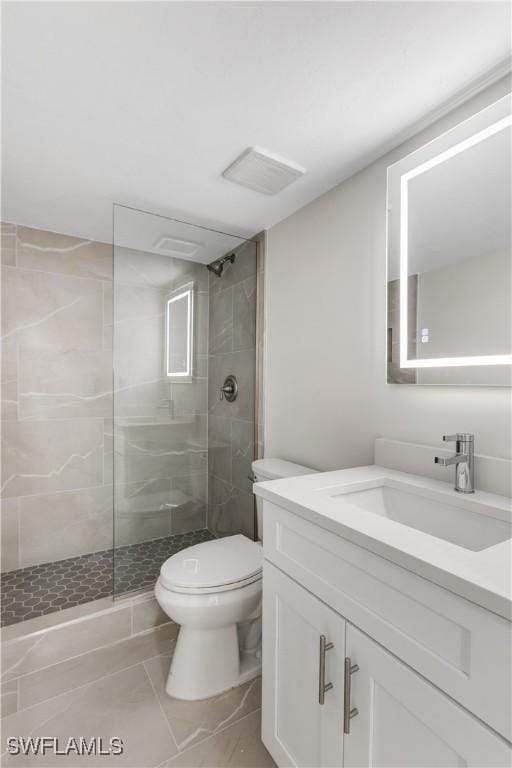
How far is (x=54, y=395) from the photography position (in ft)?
7.79

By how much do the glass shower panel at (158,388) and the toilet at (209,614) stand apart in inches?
20.1

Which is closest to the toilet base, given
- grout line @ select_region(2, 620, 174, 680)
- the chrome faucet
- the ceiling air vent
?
grout line @ select_region(2, 620, 174, 680)

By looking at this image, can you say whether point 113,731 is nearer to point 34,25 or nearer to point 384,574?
point 384,574

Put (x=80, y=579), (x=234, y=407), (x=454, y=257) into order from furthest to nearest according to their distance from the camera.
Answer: (x=234, y=407), (x=80, y=579), (x=454, y=257)

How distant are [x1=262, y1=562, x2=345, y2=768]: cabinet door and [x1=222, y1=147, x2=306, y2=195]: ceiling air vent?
1.51 m

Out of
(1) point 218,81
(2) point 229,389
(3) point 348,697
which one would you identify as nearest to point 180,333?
(2) point 229,389

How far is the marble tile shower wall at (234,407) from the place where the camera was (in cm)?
221

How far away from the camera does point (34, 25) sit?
96cm

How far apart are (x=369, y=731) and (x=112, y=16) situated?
5.86ft

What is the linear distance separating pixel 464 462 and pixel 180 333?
1.49 meters

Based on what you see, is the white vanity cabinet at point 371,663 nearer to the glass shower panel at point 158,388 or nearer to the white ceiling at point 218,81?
the glass shower panel at point 158,388

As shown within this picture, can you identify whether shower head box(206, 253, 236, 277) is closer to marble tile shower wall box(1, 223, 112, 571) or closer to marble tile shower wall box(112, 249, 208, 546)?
marble tile shower wall box(112, 249, 208, 546)

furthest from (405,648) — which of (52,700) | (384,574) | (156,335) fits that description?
(156,335)

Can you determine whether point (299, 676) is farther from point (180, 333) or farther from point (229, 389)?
point (180, 333)
